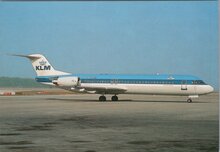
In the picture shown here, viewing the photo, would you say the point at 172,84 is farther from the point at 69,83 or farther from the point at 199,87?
the point at 69,83

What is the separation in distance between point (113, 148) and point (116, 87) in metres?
24.1

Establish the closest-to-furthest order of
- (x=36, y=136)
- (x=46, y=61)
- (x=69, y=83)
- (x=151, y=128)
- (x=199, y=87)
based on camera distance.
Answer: (x=36, y=136)
(x=151, y=128)
(x=199, y=87)
(x=69, y=83)
(x=46, y=61)

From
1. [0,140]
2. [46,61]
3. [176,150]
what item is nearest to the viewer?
[176,150]

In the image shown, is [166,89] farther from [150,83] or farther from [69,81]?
[69,81]

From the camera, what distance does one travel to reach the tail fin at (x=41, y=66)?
3494 centimetres

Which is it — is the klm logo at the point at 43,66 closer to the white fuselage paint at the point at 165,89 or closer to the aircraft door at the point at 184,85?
the white fuselage paint at the point at 165,89

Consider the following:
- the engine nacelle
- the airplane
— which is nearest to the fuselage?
the airplane

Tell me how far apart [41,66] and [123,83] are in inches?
348

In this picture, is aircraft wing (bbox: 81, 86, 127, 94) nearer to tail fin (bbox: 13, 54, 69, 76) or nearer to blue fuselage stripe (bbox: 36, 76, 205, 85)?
blue fuselage stripe (bbox: 36, 76, 205, 85)

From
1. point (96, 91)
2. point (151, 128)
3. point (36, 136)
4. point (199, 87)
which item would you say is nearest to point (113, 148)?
point (36, 136)

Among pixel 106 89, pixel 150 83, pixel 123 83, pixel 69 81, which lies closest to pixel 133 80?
pixel 123 83

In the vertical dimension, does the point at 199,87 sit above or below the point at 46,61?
below

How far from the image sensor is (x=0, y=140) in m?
9.00

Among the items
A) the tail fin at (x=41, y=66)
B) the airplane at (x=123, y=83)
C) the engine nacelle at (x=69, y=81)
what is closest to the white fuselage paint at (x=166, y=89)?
the airplane at (x=123, y=83)
